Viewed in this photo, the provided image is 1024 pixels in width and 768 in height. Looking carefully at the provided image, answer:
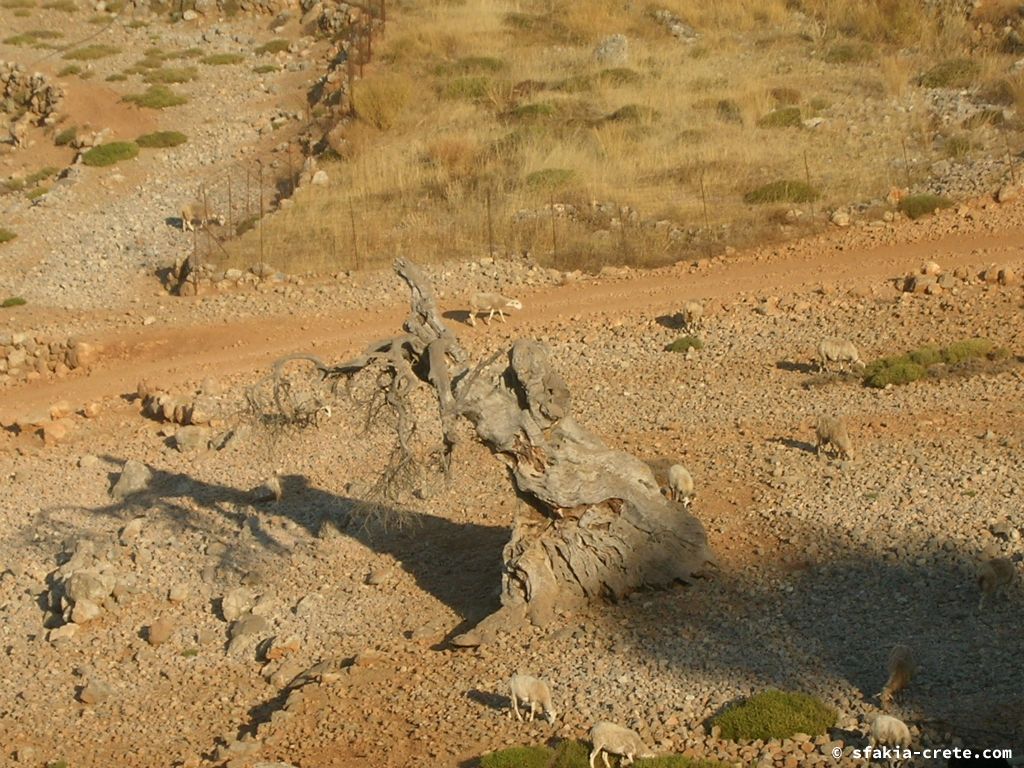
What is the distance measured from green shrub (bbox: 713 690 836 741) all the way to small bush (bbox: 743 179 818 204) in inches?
704

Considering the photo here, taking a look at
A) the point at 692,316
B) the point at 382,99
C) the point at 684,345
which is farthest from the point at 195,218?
the point at 684,345

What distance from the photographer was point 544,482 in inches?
565

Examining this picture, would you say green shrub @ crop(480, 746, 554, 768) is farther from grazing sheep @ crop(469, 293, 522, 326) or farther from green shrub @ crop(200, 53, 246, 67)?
green shrub @ crop(200, 53, 246, 67)

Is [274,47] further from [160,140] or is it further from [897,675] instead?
[897,675]

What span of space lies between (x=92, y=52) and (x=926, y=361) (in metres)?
33.6

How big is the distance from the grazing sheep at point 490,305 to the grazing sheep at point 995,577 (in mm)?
12678

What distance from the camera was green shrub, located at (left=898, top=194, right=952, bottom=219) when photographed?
27014 mm

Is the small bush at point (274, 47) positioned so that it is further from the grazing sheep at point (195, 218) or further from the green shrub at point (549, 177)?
the green shrub at point (549, 177)

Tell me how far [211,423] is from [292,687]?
837 cm

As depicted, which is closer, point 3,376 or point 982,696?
point 982,696

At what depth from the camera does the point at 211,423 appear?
72.4 ft

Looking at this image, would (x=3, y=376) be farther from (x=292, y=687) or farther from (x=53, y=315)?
(x=292, y=687)

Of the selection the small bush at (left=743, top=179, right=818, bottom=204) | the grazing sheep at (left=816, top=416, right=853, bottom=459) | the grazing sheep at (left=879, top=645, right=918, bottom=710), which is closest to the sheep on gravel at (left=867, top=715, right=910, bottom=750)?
the grazing sheep at (left=879, top=645, right=918, bottom=710)

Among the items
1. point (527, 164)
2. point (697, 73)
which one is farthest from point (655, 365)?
point (697, 73)
